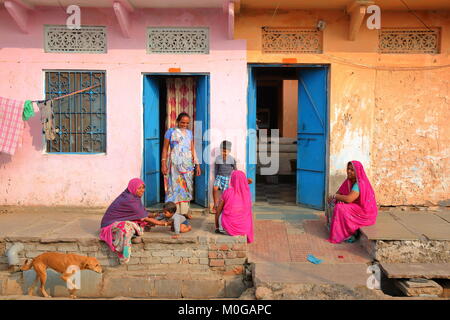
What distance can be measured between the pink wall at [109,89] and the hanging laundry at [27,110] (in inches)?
9.3

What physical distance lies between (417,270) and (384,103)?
9.56 feet

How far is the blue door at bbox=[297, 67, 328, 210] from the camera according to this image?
671 cm

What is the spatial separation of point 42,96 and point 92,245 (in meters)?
2.89

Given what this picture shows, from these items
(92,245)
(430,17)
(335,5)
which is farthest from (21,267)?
(430,17)

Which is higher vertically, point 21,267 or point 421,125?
point 421,125

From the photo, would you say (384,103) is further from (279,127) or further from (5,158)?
(279,127)

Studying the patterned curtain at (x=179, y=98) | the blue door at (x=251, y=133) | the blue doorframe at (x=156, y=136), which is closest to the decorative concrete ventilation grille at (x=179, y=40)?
the blue doorframe at (x=156, y=136)

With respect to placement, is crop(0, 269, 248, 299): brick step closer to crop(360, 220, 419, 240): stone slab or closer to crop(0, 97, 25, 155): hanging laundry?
crop(360, 220, 419, 240): stone slab

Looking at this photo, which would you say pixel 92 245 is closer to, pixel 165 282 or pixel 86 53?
pixel 165 282

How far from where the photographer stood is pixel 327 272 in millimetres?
4480

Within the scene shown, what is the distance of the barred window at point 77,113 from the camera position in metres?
6.68

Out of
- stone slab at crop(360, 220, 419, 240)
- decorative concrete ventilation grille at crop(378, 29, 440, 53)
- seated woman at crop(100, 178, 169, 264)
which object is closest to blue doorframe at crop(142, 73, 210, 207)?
seated woman at crop(100, 178, 169, 264)

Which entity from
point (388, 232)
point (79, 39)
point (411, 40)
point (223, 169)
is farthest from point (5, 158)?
point (411, 40)

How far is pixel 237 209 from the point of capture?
16.5ft
